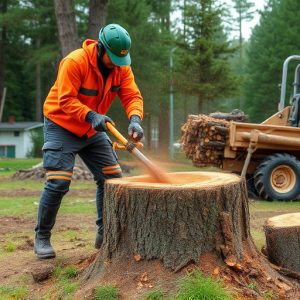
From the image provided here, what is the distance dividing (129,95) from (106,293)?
1.81 metres

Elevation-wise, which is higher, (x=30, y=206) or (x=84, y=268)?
(x=84, y=268)

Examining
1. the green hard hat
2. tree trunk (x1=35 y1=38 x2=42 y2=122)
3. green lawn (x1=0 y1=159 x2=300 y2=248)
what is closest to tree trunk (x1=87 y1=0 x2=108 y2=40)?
green lawn (x1=0 y1=159 x2=300 y2=248)

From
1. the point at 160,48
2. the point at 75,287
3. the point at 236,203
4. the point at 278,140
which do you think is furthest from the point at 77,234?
the point at 160,48

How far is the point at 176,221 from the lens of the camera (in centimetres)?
382

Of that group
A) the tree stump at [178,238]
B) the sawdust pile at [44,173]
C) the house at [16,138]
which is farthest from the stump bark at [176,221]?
the house at [16,138]

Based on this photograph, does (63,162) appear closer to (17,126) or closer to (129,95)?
(129,95)

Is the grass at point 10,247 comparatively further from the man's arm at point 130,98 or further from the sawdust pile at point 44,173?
the sawdust pile at point 44,173

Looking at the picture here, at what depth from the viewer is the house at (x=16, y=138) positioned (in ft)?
131

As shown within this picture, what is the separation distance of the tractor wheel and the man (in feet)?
17.6

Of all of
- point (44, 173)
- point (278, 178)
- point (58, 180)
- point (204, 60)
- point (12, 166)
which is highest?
point (204, 60)

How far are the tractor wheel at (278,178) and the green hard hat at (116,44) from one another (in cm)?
594

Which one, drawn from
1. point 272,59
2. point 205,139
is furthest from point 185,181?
point 272,59

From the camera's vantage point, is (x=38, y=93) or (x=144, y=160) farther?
(x=38, y=93)

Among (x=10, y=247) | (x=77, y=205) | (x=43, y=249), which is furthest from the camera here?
(x=77, y=205)
